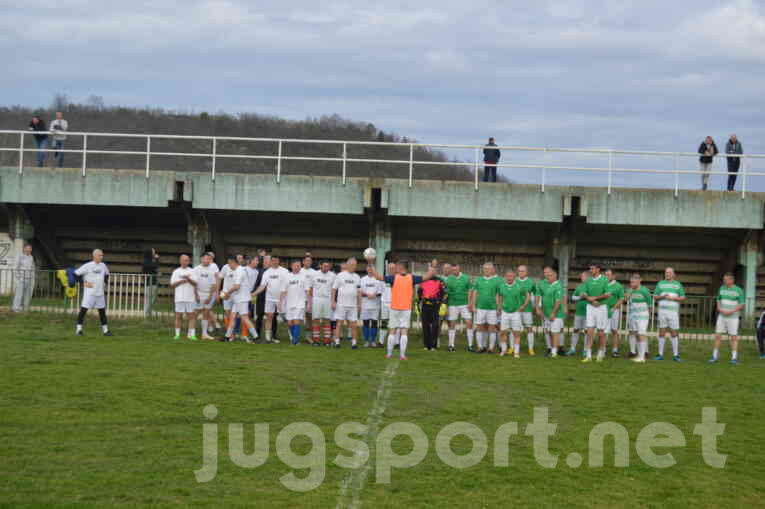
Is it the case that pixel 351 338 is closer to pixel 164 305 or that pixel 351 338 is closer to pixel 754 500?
pixel 164 305

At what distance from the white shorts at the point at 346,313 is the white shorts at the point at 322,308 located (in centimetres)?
29

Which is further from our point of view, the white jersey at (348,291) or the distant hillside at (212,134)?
the distant hillside at (212,134)

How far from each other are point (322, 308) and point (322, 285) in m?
0.51

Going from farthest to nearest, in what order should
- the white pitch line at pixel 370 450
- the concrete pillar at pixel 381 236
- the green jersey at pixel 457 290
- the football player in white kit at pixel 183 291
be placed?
the concrete pillar at pixel 381 236, the green jersey at pixel 457 290, the football player in white kit at pixel 183 291, the white pitch line at pixel 370 450

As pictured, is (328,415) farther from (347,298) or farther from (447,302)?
(447,302)

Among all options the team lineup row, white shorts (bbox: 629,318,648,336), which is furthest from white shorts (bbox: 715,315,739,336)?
white shorts (bbox: 629,318,648,336)

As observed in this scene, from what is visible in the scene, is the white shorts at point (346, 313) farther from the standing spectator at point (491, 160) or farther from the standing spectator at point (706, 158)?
the standing spectator at point (706, 158)

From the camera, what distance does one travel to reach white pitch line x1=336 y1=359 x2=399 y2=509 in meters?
6.76

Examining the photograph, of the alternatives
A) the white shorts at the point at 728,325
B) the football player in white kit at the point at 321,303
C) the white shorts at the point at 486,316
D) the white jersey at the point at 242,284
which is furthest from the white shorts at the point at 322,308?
the white shorts at the point at 728,325

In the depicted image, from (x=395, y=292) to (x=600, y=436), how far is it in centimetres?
693

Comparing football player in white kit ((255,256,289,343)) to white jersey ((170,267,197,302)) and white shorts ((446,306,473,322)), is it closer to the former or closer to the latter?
Answer: white jersey ((170,267,197,302))

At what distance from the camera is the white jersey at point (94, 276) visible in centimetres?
1727

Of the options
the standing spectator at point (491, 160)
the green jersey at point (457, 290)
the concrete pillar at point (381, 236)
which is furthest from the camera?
the standing spectator at point (491, 160)

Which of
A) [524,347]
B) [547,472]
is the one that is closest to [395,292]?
[524,347]
